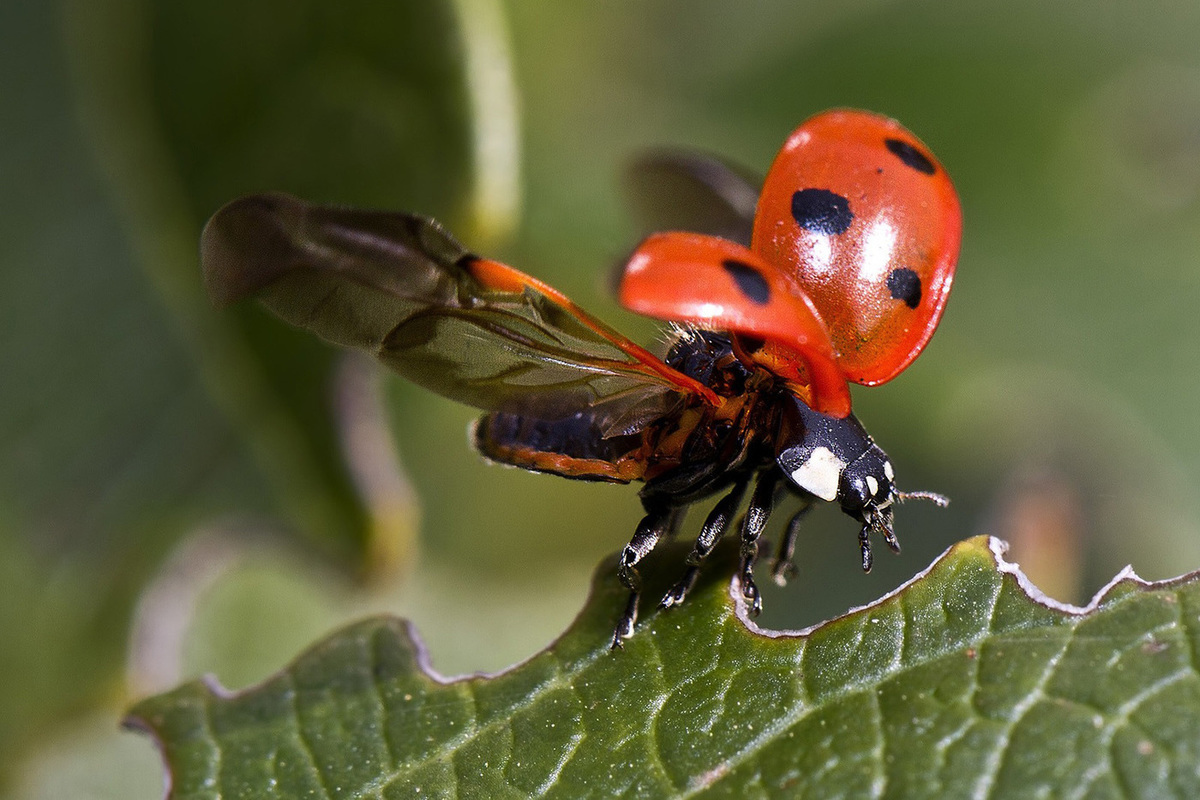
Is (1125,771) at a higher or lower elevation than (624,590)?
lower

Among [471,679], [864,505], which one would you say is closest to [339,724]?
[471,679]

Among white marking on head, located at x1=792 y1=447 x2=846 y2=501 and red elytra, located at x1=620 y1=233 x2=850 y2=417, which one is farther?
white marking on head, located at x1=792 y1=447 x2=846 y2=501

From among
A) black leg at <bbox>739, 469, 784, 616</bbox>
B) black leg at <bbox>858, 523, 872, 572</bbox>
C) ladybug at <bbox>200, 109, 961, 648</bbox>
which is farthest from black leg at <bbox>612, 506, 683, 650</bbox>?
black leg at <bbox>858, 523, 872, 572</bbox>

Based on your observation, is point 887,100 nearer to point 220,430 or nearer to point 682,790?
point 220,430

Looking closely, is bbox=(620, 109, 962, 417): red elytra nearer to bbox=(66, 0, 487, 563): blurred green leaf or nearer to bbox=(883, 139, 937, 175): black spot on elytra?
bbox=(883, 139, 937, 175): black spot on elytra

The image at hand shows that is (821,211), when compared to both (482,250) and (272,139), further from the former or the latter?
(272,139)

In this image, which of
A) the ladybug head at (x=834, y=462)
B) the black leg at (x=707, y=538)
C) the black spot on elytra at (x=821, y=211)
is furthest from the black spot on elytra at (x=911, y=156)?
the black leg at (x=707, y=538)
